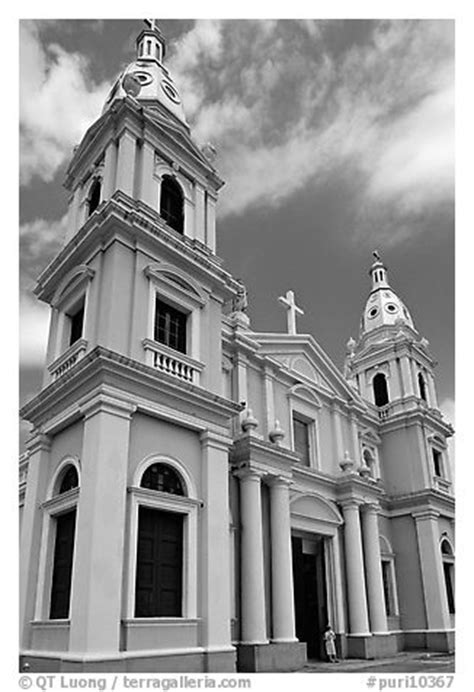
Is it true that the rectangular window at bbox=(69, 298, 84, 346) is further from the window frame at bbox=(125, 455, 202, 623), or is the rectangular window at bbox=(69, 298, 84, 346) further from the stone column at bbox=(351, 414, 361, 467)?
the stone column at bbox=(351, 414, 361, 467)

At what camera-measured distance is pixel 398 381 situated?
2350 centimetres

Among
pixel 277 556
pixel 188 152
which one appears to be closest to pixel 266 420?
pixel 277 556

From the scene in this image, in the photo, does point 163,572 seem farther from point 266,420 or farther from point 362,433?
point 362,433

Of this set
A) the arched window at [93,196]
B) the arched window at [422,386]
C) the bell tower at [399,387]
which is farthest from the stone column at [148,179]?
the arched window at [422,386]

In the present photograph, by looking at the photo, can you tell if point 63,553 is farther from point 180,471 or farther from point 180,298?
point 180,298

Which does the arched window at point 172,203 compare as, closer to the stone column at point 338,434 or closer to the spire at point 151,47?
the spire at point 151,47

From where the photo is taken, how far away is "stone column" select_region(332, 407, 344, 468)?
19.4 metres

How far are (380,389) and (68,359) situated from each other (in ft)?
50.5

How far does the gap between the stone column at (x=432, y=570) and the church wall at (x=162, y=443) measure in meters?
11.8

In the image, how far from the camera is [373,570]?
58.6ft

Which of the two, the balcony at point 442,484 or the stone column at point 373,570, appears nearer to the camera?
the stone column at point 373,570

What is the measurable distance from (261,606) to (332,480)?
538cm

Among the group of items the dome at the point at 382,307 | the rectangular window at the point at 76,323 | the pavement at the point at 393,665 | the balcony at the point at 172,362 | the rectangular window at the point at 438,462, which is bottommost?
the pavement at the point at 393,665

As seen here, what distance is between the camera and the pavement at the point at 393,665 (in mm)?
13414
